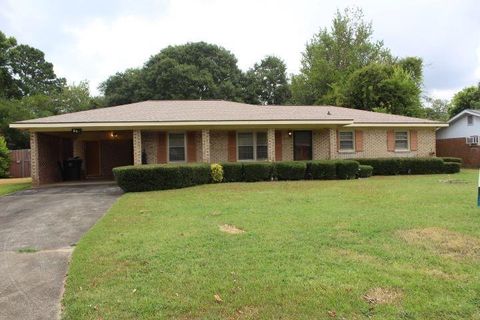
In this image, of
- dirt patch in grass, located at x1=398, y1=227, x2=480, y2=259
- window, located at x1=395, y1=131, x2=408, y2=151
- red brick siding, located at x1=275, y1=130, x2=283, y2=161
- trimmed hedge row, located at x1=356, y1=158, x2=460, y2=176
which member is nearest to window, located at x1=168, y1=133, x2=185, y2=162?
red brick siding, located at x1=275, y1=130, x2=283, y2=161

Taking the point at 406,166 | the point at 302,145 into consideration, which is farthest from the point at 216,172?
the point at 406,166

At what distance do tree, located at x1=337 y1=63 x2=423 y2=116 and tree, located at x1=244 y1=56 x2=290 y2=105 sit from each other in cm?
1580

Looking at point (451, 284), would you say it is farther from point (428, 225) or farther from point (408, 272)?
point (428, 225)

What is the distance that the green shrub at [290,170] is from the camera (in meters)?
15.9

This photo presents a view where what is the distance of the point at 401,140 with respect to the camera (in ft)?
69.2

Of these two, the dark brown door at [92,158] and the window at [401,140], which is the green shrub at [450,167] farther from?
the dark brown door at [92,158]

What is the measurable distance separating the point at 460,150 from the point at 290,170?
1411 centimetres

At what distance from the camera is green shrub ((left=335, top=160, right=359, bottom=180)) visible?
1614 centimetres

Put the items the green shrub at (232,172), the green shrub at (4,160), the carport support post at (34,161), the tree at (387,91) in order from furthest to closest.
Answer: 1. the tree at (387,91)
2. the green shrub at (4,160)
3. the carport support post at (34,161)
4. the green shrub at (232,172)

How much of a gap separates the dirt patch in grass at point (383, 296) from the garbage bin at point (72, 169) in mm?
17814

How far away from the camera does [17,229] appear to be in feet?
25.2

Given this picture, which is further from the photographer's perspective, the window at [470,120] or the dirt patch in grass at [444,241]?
the window at [470,120]

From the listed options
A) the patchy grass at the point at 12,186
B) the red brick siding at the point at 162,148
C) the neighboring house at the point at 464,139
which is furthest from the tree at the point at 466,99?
the patchy grass at the point at 12,186

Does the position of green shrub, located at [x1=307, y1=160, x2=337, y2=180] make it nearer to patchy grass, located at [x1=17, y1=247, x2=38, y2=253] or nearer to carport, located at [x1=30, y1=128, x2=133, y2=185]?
carport, located at [x1=30, y1=128, x2=133, y2=185]
